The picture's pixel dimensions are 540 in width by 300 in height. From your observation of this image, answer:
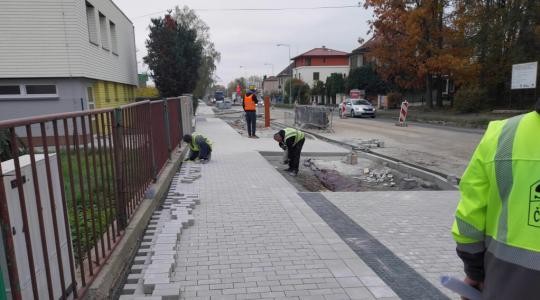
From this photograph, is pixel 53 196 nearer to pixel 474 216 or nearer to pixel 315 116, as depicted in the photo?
pixel 474 216

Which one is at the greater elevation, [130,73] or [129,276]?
[130,73]

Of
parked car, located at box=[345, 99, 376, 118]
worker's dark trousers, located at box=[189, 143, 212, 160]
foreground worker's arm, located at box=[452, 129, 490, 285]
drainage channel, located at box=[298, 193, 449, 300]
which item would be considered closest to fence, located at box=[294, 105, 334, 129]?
worker's dark trousers, located at box=[189, 143, 212, 160]

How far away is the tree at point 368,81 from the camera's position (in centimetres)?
4828

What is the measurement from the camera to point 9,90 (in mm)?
14148

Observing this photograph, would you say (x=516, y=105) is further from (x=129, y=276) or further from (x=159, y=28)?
(x=129, y=276)

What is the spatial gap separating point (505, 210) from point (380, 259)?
2640mm

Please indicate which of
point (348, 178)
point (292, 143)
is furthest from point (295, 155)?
point (348, 178)

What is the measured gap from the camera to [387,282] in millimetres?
3590

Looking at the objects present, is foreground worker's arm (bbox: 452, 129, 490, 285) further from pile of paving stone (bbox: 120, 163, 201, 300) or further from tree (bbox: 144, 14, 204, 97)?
tree (bbox: 144, 14, 204, 97)

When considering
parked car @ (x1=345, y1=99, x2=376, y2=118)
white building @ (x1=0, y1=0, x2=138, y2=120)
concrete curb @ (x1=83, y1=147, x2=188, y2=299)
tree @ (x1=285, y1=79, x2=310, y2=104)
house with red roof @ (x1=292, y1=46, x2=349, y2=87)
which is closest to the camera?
concrete curb @ (x1=83, y1=147, x2=188, y2=299)

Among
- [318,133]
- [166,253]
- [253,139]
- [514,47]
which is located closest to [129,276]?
[166,253]

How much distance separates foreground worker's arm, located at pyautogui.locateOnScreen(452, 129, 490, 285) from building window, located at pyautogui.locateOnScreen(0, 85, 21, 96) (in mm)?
15965

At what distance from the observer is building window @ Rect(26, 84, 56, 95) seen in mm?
14203

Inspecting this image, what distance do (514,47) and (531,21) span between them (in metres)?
1.58
